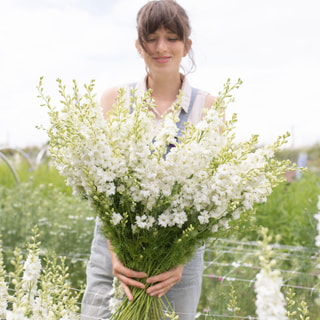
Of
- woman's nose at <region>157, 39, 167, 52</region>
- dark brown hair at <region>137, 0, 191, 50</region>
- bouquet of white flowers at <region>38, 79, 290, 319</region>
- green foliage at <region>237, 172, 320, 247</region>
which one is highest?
dark brown hair at <region>137, 0, 191, 50</region>

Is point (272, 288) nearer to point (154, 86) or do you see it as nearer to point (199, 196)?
point (199, 196)

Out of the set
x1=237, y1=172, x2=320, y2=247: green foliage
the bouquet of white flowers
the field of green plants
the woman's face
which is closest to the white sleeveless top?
the woman's face

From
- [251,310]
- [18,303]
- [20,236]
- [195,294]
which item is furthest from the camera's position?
[20,236]

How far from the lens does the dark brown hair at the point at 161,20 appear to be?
1.84m

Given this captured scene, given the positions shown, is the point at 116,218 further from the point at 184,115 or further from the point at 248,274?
the point at 248,274

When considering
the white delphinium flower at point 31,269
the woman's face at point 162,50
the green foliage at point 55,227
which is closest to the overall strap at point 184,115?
the woman's face at point 162,50

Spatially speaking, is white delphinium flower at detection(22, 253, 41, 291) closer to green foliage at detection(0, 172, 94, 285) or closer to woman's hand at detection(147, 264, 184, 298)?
woman's hand at detection(147, 264, 184, 298)

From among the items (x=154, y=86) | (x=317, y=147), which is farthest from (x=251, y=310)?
(x=317, y=147)

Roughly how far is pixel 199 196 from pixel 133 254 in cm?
31

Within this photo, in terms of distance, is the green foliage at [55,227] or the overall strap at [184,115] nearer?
the overall strap at [184,115]

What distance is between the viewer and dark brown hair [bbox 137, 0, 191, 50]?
1.84 m

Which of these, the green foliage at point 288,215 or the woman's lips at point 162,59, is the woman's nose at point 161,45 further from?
the green foliage at point 288,215

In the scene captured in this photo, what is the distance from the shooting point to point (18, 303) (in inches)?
38.5

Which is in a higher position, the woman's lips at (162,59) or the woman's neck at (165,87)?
the woman's lips at (162,59)
